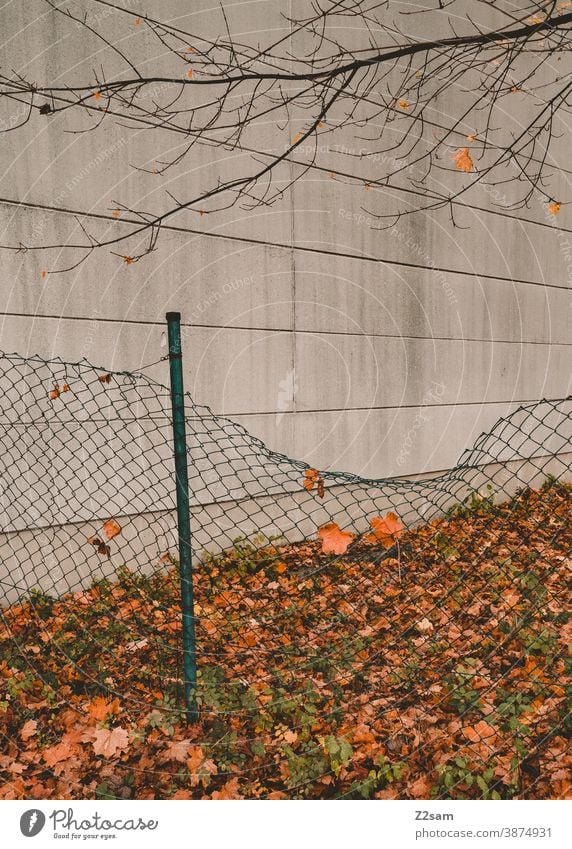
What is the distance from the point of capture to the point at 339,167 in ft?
18.2

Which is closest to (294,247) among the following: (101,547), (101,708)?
(101,547)

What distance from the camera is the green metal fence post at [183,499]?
2.73 metres

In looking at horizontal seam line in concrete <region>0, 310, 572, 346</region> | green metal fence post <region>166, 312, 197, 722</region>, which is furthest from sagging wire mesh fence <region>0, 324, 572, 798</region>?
horizontal seam line in concrete <region>0, 310, 572, 346</region>

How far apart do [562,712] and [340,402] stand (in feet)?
10.8

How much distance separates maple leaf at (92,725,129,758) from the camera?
8.98 ft

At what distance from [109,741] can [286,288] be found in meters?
3.57

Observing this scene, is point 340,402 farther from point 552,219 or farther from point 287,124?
point 552,219

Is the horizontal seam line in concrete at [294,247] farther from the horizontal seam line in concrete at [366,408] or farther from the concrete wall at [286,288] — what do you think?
the horizontal seam line in concrete at [366,408]

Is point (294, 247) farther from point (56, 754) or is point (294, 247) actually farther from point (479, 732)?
point (56, 754)

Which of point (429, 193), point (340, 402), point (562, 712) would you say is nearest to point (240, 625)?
point (562, 712)

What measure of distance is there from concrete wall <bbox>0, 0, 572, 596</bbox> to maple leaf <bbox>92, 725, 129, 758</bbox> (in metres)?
2.38

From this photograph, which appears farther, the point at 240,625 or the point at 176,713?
the point at 240,625

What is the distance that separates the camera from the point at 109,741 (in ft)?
9.14

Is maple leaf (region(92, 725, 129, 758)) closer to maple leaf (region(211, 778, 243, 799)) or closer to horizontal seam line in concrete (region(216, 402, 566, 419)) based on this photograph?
maple leaf (region(211, 778, 243, 799))
